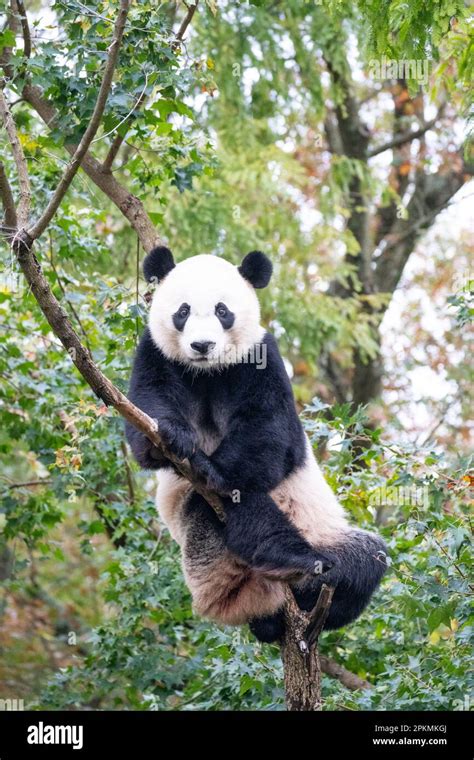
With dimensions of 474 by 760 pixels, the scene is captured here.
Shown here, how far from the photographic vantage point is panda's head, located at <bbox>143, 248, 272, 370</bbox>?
521 centimetres

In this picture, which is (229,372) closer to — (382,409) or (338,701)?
(338,701)

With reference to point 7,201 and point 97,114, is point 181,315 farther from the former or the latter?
point 97,114

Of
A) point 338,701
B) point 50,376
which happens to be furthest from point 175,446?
point 50,376

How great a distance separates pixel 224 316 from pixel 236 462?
849 mm

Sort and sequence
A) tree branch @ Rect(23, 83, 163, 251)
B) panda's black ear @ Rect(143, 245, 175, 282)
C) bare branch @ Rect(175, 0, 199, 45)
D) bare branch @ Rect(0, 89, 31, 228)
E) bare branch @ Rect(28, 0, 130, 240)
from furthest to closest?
tree branch @ Rect(23, 83, 163, 251), bare branch @ Rect(175, 0, 199, 45), panda's black ear @ Rect(143, 245, 175, 282), bare branch @ Rect(0, 89, 31, 228), bare branch @ Rect(28, 0, 130, 240)

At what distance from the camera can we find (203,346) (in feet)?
16.4

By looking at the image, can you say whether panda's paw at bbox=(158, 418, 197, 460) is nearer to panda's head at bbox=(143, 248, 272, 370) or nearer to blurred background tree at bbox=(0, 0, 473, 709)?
panda's head at bbox=(143, 248, 272, 370)

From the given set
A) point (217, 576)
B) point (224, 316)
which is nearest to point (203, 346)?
point (224, 316)

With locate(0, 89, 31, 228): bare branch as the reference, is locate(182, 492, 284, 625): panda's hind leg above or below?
below

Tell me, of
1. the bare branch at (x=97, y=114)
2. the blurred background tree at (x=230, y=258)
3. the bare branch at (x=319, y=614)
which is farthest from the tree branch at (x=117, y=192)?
the bare branch at (x=319, y=614)

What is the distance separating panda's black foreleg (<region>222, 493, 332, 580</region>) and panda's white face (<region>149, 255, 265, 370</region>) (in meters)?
0.80

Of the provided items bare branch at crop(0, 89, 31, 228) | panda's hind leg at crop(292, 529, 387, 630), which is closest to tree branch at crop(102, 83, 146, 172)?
bare branch at crop(0, 89, 31, 228)

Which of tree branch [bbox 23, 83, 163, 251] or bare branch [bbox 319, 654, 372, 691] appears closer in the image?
tree branch [bbox 23, 83, 163, 251]
